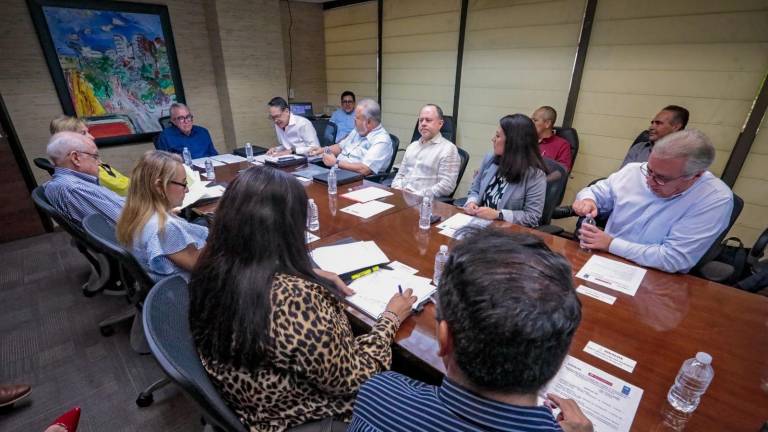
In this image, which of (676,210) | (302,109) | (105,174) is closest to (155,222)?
(105,174)

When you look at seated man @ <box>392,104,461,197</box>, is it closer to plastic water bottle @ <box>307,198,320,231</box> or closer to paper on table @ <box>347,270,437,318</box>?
plastic water bottle @ <box>307,198,320,231</box>

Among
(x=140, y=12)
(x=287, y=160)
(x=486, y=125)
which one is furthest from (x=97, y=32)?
(x=486, y=125)

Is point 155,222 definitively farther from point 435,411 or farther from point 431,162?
point 431,162

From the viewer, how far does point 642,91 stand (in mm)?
2855

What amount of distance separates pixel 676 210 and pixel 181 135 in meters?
4.05

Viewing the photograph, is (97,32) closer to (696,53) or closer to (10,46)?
(10,46)

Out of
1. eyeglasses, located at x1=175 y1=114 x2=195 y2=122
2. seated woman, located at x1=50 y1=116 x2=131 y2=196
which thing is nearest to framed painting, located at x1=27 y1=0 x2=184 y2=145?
eyeglasses, located at x1=175 y1=114 x2=195 y2=122

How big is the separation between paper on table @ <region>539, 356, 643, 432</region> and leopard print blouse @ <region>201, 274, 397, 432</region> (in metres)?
0.49

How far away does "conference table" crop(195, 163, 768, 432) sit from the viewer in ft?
2.57

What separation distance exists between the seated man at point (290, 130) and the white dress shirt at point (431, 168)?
1.23m

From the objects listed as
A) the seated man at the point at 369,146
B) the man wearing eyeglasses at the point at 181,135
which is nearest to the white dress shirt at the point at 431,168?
the seated man at the point at 369,146

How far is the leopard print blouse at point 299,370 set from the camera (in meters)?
0.76

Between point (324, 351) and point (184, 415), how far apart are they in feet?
4.39

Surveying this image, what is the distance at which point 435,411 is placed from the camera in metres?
0.57
